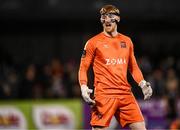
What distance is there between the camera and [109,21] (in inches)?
283

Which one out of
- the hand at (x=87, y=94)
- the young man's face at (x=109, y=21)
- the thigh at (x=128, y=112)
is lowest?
the thigh at (x=128, y=112)

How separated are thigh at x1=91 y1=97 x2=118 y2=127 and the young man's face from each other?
31.0 inches

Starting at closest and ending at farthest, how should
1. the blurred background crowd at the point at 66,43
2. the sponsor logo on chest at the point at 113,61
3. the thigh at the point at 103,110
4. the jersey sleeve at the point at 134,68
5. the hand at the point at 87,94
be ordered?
the hand at the point at 87,94 → the thigh at the point at 103,110 → the sponsor logo on chest at the point at 113,61 → the jersey sleeve at the point at 134,68 → the blurred background crowd at the point at 66,43

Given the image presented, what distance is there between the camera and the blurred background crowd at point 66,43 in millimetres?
14406

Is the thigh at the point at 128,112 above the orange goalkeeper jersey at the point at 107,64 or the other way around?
the other way around

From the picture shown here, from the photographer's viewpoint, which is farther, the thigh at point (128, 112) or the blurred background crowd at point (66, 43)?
the blurred background crowd at point (66, 43)

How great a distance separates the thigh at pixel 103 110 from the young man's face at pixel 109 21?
789 millimetres

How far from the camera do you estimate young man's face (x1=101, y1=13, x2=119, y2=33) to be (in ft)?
23.6

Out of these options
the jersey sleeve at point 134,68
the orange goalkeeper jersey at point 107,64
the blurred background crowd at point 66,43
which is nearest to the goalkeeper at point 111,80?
the orange goalkeeper jersey at point 107,64

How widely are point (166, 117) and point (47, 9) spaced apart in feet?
14.2

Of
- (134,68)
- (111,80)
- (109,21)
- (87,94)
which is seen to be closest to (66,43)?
(134,68)

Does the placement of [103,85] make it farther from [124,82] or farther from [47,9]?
[47,9]

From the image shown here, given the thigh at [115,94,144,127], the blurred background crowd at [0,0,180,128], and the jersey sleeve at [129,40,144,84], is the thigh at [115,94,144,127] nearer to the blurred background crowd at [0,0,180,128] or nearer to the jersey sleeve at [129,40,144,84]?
the jersey sleeve at [129,40,144,84]

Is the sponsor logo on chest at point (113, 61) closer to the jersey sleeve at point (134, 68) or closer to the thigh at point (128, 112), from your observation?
the jersey sleeve at point (134, 68)
